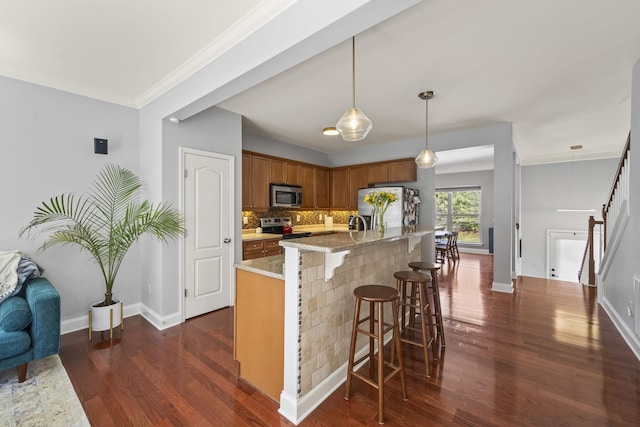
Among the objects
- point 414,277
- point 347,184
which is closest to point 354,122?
point 414,277

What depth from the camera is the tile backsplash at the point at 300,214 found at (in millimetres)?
4973

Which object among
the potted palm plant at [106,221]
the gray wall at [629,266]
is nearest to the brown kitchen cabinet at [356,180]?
the potted palm plant at [106,221]

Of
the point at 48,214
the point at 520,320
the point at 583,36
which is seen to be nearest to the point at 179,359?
the point at 48,214

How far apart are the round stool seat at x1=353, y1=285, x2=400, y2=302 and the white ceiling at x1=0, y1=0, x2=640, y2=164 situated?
1.90 meters

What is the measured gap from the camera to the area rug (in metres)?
1.76

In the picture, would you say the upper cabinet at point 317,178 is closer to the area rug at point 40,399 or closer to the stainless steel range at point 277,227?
the stainless steel range at point 277,227

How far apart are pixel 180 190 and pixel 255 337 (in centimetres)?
198

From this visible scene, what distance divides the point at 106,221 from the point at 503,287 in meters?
5.55

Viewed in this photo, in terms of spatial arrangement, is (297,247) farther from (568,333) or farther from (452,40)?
(568,333)

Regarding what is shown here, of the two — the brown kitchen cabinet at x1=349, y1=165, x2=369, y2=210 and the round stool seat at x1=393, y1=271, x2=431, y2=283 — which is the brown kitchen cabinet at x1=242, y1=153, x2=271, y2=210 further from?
the round stool seat at x1=393, y1=271, x2=431, y2=283

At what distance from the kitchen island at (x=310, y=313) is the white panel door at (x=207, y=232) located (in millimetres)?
1466

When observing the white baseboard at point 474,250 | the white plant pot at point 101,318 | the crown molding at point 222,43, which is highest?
the crown molding at point 222,43

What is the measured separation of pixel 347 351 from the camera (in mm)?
2275

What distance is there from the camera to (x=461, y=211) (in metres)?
9.48
